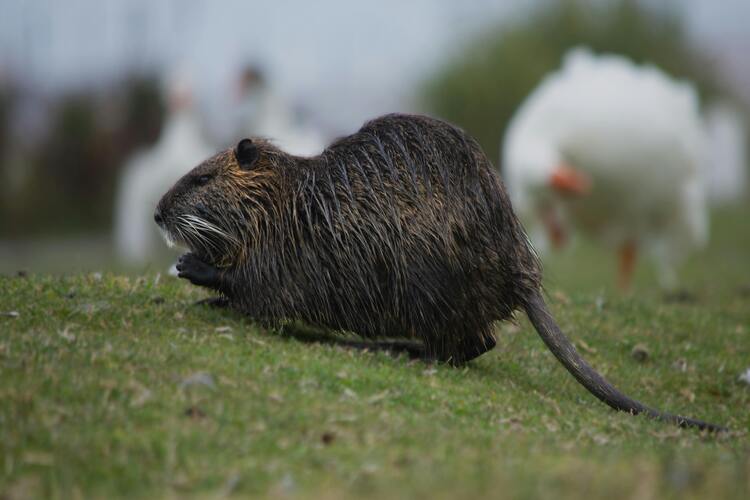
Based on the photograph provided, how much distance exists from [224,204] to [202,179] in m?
0.25

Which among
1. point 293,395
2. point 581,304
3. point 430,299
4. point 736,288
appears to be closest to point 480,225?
point 430,299

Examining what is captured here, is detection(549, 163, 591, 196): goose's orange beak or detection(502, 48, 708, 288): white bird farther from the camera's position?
detection(502, 48, 708, 288): white bird

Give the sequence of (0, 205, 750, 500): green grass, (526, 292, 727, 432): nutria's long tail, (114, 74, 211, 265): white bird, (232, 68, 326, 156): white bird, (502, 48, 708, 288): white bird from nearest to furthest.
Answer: (0, 205, 750, 500): green grass, (526, 292, 727, 432): nutria's long tail, (502, 48, 708, 288): white bird, (232, 68, 326, 156): white bird, (114, 74, 211, 265): white bird

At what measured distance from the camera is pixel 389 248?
16.9 ft

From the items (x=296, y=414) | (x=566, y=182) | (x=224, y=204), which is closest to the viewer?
(x=296, y=414)

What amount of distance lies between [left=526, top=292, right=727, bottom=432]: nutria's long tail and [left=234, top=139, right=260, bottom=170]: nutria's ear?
173cm

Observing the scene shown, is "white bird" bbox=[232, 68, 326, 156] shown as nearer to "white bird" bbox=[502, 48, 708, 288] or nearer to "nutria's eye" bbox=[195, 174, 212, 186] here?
"white bird" bbox=[502, 48, 708, 288]

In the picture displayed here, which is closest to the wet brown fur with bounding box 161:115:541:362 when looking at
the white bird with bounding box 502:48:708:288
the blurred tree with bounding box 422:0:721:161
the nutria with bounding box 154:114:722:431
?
the nutria with bounding box 154:114:722:431

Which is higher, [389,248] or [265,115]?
[265,115]

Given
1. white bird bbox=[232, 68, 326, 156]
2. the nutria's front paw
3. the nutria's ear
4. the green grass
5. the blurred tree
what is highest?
the blurred tree

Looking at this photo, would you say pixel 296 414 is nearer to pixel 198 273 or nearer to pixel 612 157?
pixel 198 273

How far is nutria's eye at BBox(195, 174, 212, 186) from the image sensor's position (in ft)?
18.6

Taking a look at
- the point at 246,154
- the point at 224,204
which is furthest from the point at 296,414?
the point at 246,154

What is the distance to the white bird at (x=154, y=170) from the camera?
571 inches
